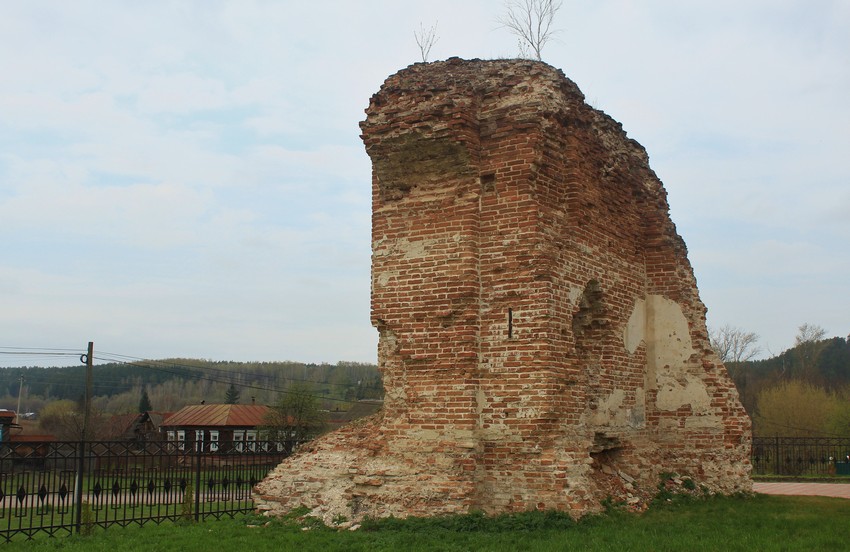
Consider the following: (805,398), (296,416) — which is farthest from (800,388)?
(296,416)

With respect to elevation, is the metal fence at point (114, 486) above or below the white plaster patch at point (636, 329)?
below

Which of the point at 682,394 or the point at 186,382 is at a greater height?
the point at 682,394

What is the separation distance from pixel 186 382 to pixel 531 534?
87727 millimetres

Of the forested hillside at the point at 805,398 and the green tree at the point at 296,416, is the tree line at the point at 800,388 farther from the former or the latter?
the green tree at the point at 296,416

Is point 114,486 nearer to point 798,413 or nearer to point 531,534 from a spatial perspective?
point 531,534

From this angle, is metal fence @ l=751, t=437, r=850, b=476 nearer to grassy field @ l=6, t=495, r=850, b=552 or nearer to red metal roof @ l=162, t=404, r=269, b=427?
grassy field @ l=6, t=495, r=850, b=552

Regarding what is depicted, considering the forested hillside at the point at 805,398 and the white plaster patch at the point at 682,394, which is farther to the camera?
the forested hillside at the point at 805,398

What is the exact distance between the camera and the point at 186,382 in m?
89.1

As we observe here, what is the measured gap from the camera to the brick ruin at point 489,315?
790 cm

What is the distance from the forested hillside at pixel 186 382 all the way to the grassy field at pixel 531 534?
58.2m

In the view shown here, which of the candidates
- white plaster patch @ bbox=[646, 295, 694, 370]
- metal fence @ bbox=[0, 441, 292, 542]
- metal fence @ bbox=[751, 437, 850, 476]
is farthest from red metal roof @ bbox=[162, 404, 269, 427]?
white plaster patch @ bbox=[646, 295, 694, 370]

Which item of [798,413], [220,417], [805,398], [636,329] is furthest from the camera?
[220,417]

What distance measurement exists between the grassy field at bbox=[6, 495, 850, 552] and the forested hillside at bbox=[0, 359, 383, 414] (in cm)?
5817

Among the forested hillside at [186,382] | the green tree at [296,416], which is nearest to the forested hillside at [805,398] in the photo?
the green tree at [296,416]
